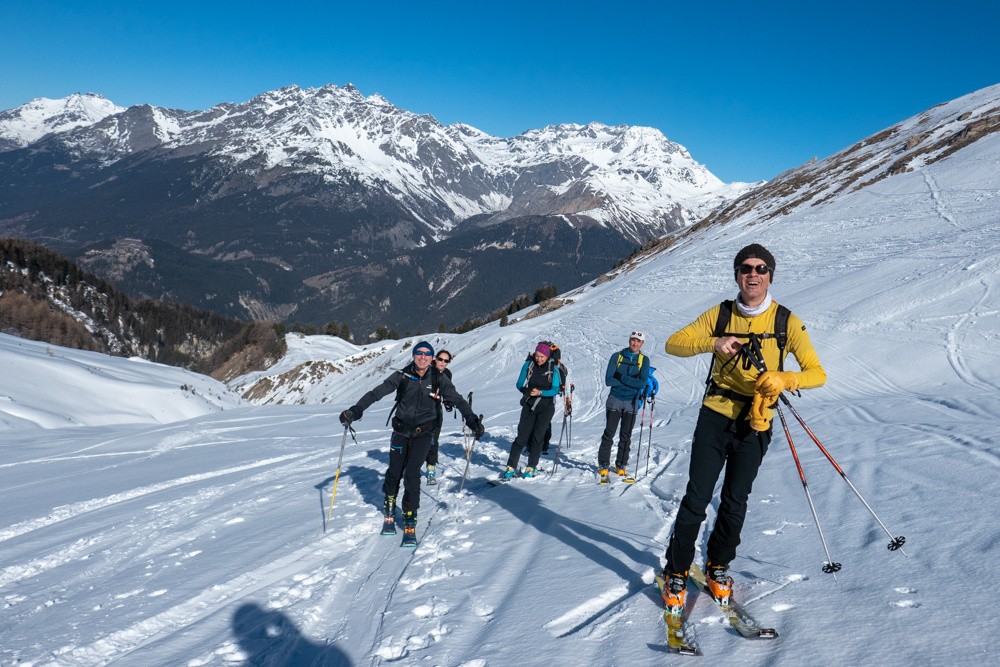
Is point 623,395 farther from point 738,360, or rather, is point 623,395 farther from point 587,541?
point 738,360

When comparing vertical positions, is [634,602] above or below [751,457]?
below

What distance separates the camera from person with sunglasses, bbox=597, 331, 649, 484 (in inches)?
371

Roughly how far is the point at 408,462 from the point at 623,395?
12.8ft

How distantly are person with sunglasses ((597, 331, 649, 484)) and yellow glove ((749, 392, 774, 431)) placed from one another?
16.7 feet

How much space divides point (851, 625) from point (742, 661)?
2.91 ft

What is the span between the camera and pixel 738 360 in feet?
14.1

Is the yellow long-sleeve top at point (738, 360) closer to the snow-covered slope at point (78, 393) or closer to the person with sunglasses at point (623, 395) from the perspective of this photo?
the person with sunglasses at point (623, 395)

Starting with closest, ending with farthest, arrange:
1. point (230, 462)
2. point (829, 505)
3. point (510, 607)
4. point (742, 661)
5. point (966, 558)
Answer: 1. point (742, 661)
2. point (966, 558)
3. point (510, 607)
4. point (829, 505)
5. point (230, 462)

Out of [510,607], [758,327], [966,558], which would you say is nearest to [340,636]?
[510,607]

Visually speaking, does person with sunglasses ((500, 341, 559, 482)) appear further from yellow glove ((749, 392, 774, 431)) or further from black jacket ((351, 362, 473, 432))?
yellow glove ((749, 392, 774, 431))

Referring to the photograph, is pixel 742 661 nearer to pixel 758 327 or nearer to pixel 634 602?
pixel 634 602

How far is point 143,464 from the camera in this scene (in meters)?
12.5

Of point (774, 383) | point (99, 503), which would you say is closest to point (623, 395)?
point (774, 383)

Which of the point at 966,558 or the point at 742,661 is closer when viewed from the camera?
the point at 742,661
